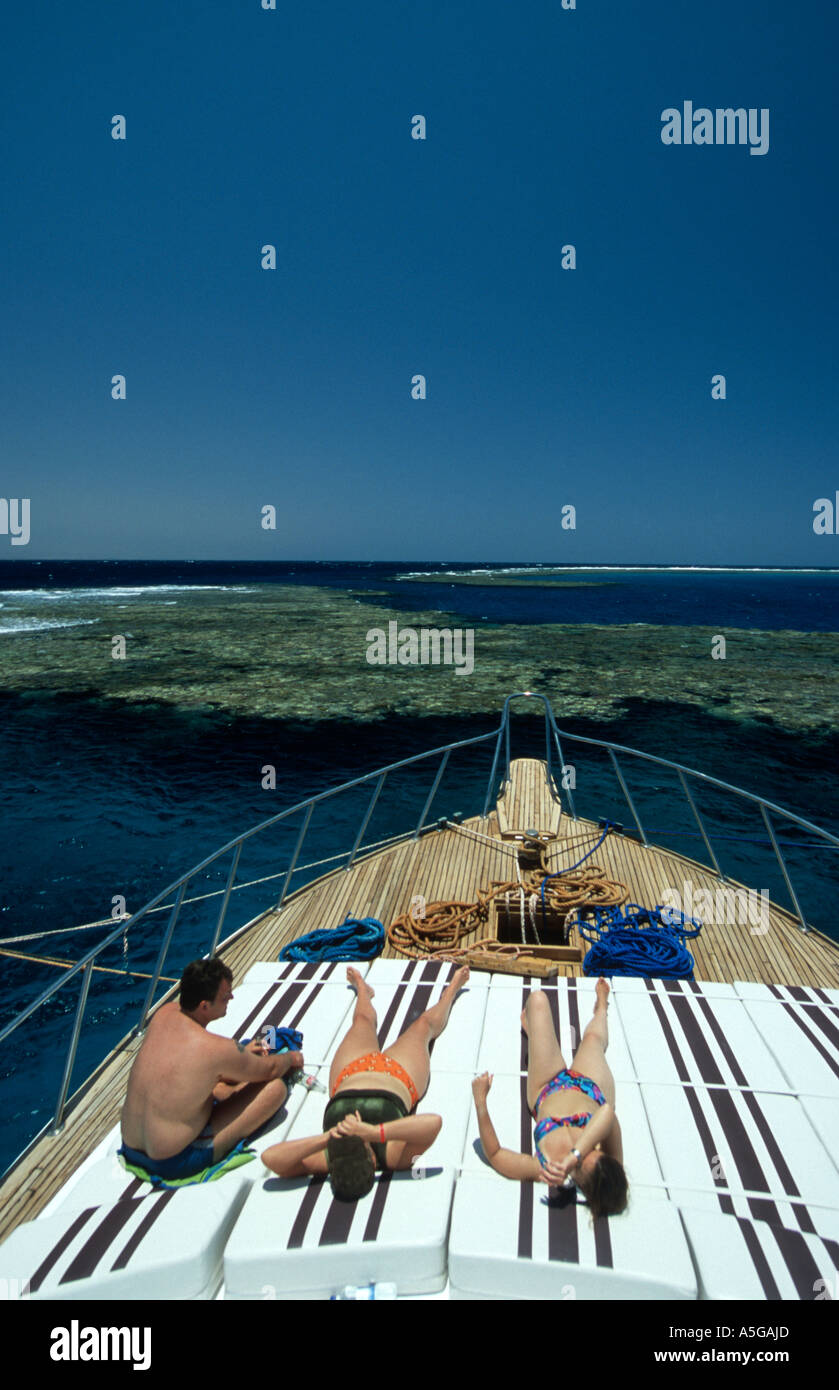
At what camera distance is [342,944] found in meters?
6.72

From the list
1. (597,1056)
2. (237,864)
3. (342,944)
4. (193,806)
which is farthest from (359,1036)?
(193,806)

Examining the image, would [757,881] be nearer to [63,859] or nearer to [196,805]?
[196,805]

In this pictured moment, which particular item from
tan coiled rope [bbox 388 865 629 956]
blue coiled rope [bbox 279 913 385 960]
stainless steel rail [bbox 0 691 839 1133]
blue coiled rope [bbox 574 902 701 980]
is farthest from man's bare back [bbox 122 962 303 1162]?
blue coiled rope [bbox 574 902 701 980]

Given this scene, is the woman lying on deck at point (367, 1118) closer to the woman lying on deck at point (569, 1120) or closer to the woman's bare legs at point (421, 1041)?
the woman's bare legs at point (421, 1041)

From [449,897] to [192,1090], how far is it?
15.6 ft

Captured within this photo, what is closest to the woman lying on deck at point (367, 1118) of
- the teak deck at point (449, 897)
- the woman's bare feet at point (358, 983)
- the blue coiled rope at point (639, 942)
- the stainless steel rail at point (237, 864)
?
the woman's bare feet at point (358, 983)

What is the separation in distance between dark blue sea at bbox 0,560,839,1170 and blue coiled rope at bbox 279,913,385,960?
11.9 ft

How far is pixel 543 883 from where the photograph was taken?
800 cm

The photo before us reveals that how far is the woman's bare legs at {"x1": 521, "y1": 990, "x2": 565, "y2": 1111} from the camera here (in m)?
4.23

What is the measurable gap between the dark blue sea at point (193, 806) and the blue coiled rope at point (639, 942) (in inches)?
169

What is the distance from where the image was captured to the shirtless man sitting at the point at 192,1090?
369 centimetres

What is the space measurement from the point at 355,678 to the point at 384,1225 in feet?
94.7

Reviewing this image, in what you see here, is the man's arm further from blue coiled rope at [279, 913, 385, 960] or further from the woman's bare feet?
blue coiled rope at [279, 913, 385, 960]
